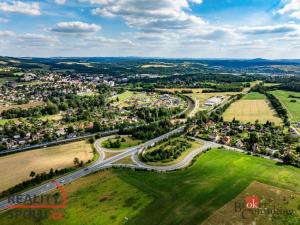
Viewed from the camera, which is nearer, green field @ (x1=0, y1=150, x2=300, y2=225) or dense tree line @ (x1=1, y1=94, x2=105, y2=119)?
green field @ (x1=0, y1=150, x2=300, y2=225)

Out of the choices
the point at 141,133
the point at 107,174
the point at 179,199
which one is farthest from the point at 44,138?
the point at 179,199

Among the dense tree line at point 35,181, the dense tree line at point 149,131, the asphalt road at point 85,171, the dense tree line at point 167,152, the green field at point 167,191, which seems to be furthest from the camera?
the dense tree line at point 149,131

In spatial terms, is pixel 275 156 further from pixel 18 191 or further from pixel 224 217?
pixel 18 191

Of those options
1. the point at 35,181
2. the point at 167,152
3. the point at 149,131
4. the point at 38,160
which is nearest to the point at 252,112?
the point at 149,131

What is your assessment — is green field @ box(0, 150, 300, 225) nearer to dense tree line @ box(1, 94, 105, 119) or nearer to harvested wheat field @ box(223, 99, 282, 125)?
harvested wheat field @ box(223, 99, 282, 125)

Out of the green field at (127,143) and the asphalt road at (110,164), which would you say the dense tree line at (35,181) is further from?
the green field at (127,143)

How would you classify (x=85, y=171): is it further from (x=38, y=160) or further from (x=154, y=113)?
(x=154, y=113)

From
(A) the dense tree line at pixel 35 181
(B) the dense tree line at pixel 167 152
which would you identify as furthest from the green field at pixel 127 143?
(A) the dense tree line at pixel 35 181

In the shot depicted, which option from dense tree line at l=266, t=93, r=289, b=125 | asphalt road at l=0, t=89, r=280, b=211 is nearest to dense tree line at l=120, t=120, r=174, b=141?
asphalt road at l=0, t=89, r=280, b=211
